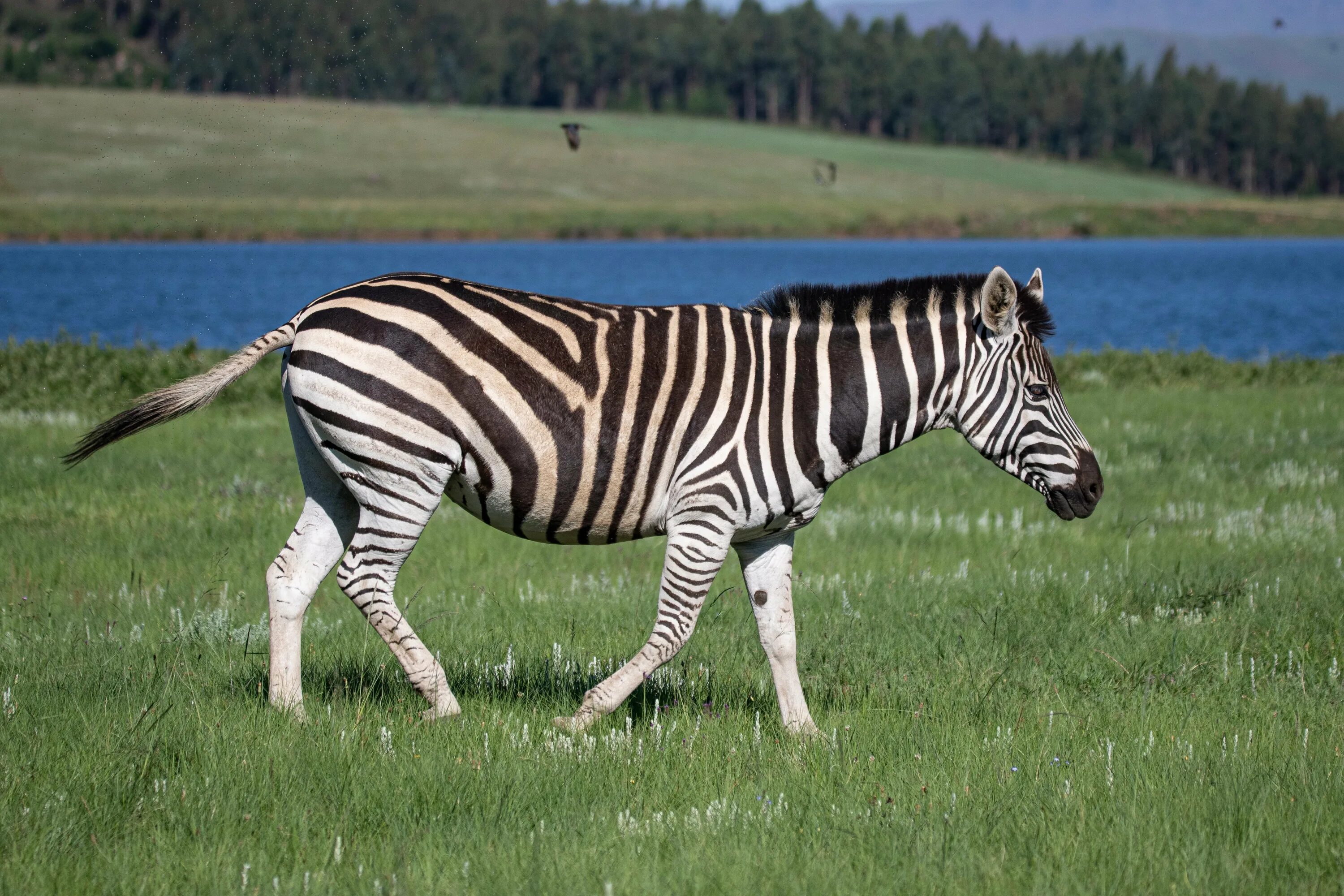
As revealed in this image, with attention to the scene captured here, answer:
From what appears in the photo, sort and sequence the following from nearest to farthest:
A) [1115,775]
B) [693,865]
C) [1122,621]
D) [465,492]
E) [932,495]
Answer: [693,865] < [1115,775] < [465,492] < [1122,621] < [932,495]

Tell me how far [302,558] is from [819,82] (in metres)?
154

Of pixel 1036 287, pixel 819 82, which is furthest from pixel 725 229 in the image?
pixel 1036 287

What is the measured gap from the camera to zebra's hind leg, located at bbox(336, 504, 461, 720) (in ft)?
19.9

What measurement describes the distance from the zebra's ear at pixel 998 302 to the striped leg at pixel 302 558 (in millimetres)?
3423

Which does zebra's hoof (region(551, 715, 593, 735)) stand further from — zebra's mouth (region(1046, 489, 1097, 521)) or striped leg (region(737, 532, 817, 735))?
zebra's mouth (region(1046, 489, 1097, 521))

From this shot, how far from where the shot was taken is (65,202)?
80.2 m

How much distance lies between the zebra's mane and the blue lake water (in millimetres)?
15412

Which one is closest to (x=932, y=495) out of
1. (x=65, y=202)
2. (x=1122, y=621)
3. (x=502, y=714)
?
(x=1122, y=621)

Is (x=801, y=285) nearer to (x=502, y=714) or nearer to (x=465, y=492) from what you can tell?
(x=465, y=492)

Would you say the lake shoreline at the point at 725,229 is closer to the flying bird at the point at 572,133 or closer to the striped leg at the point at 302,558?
the flying bird at the point at 572,133

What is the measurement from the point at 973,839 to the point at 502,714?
2525mm

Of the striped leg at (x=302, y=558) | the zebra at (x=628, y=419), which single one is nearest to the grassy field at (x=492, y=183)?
the striped leg at (x=302, y=558)

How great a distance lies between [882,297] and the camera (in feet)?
21.1

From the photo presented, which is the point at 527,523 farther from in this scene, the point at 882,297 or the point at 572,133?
the point at 572,133
